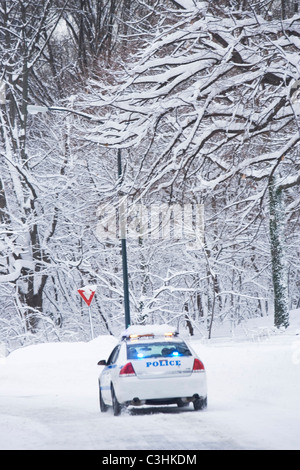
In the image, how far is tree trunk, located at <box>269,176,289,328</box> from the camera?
26438 millimetres

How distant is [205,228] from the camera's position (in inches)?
1236

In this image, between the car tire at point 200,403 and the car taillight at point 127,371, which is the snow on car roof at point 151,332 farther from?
the car tire at point 200,403

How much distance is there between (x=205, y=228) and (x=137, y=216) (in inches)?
144

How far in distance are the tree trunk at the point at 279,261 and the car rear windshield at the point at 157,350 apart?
13499 millimetres

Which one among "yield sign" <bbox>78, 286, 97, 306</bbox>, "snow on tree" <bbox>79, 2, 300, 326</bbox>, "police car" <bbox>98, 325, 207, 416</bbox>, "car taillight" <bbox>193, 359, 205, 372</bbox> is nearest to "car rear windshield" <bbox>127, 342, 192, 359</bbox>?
"police car" <bbox>98, 325, 207, 416</bbox>

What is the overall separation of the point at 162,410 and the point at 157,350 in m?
1.16

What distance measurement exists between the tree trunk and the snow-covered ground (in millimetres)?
6523

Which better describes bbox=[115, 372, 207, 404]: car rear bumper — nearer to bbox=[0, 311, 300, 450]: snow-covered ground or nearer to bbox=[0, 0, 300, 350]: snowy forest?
bbox=[0, 311, 300, 450]: snow-covered ground

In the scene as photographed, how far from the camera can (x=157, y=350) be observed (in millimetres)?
13383

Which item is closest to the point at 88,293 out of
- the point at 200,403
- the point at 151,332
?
the point at 151,332

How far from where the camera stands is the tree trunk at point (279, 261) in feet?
86.7

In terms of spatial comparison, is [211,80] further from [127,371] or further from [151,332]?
[127,371]
